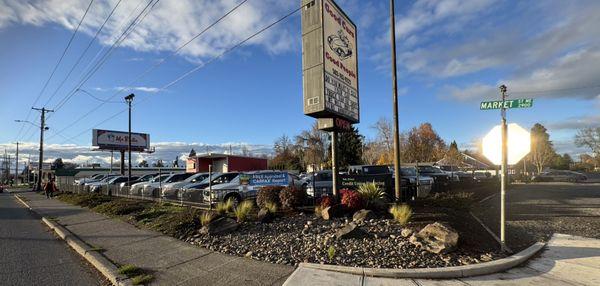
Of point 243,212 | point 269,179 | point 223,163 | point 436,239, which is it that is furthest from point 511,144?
point 223,163

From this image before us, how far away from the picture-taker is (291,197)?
37.7 feet

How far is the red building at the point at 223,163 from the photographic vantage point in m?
42.9

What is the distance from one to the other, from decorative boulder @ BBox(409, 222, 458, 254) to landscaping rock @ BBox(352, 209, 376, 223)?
1.66m

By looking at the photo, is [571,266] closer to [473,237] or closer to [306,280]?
[473,237]

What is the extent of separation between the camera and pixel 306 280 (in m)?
5.89

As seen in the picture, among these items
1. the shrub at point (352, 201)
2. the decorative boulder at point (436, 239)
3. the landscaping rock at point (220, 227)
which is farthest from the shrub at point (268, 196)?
the decorative boulder at point (436, 239)

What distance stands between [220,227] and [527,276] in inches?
257

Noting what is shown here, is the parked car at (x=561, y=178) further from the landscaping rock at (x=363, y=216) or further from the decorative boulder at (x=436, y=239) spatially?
the decorative boulder at (x=436, y=239)

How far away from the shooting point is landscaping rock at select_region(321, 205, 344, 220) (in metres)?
9.59

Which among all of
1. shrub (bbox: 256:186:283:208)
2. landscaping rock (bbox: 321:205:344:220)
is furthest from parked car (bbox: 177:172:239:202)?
landscaping rock (bbox: 321:205:344:220)

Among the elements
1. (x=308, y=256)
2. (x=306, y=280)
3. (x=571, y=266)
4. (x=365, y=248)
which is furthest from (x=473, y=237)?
(x=306, y=280)

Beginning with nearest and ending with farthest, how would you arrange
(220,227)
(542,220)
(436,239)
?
(436,239) < (220,227) < (542,220)

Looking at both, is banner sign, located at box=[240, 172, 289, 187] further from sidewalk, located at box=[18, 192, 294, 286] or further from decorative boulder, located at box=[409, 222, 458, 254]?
decorative boulder, located at box=[409, 222, 458, 254]

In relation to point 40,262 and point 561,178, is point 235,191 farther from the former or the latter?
point 561,178
